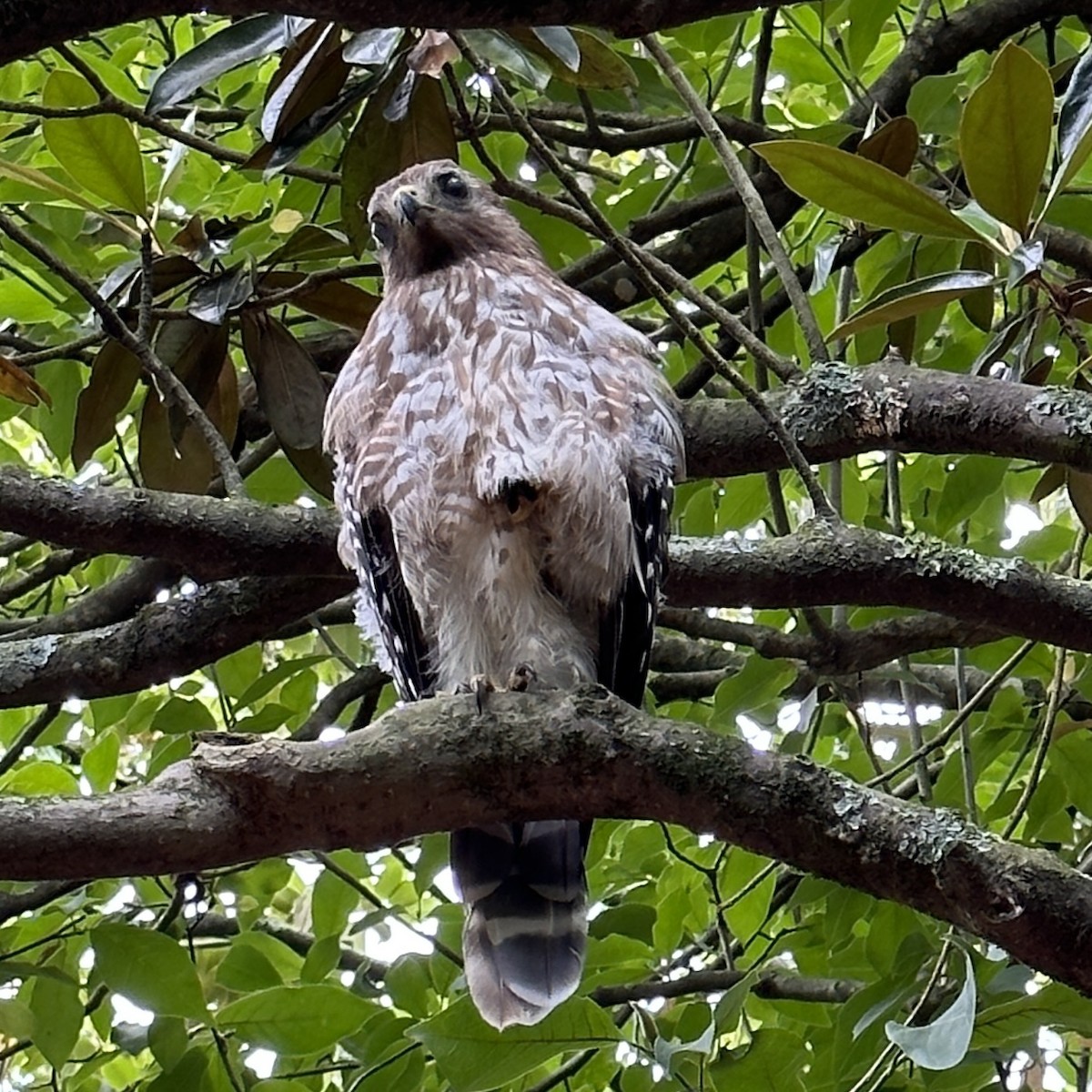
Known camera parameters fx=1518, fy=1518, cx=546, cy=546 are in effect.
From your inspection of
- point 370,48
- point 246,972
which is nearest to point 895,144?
point 370,48

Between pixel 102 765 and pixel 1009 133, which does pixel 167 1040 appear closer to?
pixel 102 765

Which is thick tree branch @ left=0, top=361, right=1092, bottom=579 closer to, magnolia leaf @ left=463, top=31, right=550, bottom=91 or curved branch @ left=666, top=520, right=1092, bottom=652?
curved branch @ left=666, top=520, right=1092, bottom=652

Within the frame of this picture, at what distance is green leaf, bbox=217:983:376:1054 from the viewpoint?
2652mm

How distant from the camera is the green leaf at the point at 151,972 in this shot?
8.14ft

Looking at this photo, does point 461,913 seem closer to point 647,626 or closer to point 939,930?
point 647,626

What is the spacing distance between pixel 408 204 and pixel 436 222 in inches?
5.3

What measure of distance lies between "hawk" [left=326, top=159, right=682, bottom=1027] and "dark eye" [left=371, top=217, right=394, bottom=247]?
0.25 m

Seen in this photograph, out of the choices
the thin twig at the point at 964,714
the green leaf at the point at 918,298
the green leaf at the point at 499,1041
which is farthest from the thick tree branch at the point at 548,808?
the thin twig at the point at 964,714

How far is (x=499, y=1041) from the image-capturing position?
238cm

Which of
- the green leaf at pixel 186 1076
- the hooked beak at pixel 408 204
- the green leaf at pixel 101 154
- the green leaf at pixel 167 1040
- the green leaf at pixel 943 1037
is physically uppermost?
the hooked beak at pixel 408 204

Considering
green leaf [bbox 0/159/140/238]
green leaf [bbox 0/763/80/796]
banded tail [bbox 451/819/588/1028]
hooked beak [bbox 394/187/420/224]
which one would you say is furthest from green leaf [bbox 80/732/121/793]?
hooked beak [bbox 394/187/420/224]

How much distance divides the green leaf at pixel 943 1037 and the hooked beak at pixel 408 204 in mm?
1990

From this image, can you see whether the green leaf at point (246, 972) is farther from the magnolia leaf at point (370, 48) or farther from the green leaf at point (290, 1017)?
the magnolia leaf at point (370, 48)

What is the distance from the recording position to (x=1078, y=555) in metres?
3.10
